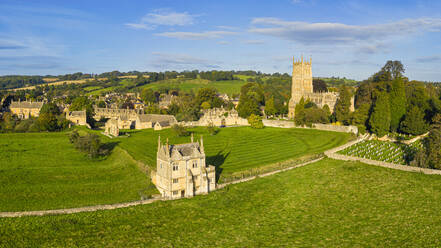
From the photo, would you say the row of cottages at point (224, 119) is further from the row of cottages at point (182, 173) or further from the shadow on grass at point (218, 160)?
the row of cottages at point (182, 173)

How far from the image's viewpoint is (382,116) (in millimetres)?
57969

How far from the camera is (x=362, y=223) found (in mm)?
26688

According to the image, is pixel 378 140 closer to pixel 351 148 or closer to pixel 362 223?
pixel 351 148

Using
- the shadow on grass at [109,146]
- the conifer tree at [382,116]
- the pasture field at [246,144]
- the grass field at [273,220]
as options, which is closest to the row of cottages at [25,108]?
the pasture field at [246,144]

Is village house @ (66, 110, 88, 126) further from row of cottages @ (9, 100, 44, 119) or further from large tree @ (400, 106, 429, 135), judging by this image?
large tree @ (400, 106, 429, 135)

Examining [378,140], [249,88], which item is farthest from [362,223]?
[249,88]

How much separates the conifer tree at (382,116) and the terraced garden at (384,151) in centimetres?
321

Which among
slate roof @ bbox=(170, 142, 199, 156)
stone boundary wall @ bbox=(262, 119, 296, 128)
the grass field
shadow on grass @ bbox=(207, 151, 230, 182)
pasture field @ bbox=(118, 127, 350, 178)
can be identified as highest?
stone boundary wall @ bbox=(262, 119, 296, 128)

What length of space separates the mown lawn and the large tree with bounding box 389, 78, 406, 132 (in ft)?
148

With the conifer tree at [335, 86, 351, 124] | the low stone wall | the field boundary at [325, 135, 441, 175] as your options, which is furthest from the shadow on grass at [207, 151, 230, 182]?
the conifer tree at [335, 86, 351, 124]

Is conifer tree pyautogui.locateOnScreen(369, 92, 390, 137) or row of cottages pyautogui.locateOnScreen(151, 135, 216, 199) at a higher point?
conifer tree pyautogui.locateOnScreen(369, 92, 390, 137)

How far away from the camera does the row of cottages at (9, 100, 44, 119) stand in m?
106

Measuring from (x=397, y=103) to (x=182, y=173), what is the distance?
46087 millimetres

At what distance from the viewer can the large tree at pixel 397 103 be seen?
2413 inches
